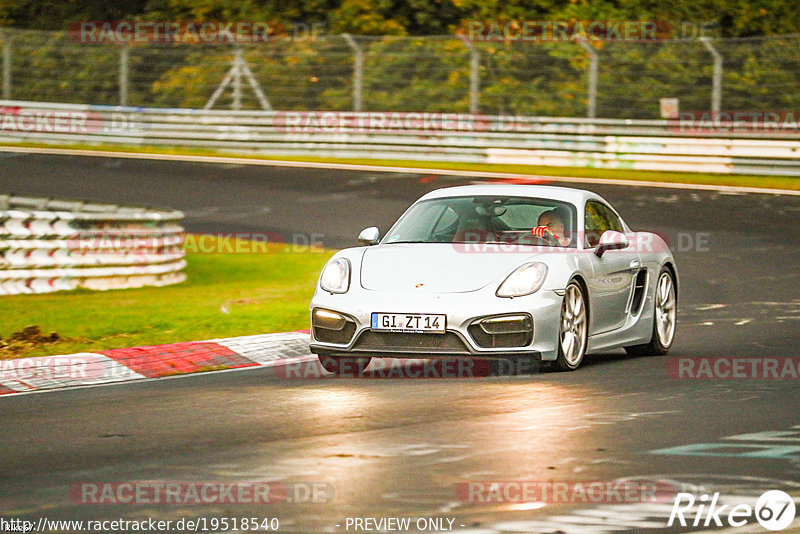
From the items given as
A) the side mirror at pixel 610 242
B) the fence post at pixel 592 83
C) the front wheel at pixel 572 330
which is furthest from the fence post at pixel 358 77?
the front wheel at pixel 572 330

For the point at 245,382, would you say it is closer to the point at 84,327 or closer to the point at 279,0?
the point at 84,327

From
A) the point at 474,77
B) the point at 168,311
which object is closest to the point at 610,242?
the point at 168,311

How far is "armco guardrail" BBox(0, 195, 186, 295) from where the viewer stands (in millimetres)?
14469

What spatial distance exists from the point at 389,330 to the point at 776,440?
2824 millimetres

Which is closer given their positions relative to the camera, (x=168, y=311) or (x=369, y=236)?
(x=369, y=236)

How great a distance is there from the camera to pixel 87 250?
15102mm

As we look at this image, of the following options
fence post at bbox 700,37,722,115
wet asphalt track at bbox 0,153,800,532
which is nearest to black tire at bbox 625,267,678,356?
wet asphalt track at bbox 0,153,800,532

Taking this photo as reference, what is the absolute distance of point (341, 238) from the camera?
19719 mm

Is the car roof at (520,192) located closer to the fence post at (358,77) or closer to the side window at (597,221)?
the side window at (597,221)

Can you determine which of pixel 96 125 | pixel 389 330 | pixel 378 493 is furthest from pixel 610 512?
pixel 96 125

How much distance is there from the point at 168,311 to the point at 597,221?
4.13 m

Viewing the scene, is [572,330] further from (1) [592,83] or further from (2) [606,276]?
(1) [592,83]

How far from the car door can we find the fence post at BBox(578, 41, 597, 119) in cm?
1837

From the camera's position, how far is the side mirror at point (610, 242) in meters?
9.99
